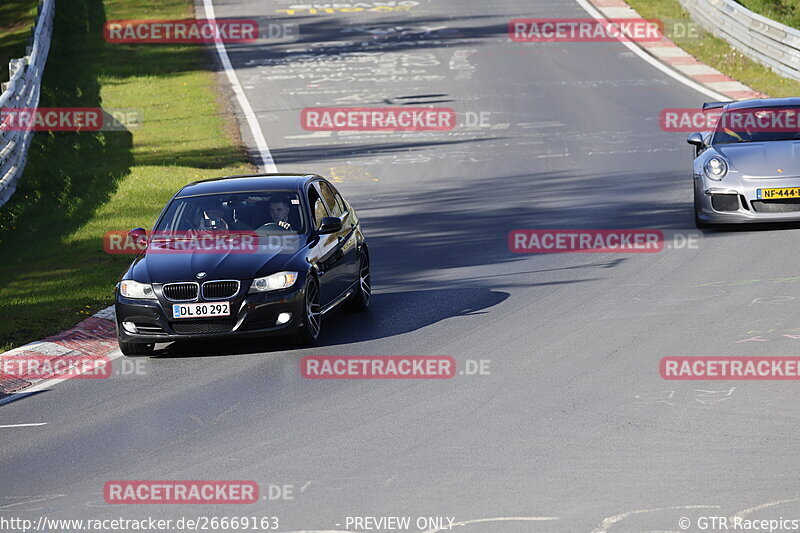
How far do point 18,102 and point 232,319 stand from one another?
47.9ft

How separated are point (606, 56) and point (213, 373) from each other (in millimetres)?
23511

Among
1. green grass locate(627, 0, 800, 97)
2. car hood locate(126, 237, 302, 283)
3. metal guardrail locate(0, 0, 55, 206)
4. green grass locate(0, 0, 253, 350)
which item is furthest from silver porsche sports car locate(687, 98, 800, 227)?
metal guardrail locate(0, 0, 55, 206)

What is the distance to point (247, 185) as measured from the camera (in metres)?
12.7

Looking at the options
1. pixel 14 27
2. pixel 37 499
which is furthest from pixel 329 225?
pixel 14 27

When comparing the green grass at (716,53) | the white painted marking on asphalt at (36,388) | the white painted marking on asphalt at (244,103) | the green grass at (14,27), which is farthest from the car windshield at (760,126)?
the green grass at (14,27)

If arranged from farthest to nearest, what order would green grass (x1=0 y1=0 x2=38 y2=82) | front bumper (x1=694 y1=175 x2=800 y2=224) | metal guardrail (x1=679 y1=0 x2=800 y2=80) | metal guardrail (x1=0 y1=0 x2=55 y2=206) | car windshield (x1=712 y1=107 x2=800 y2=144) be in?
green grass (x1=0 y1=0 x2=38 y2=82) → metal guardrail (x1=679 y1=0 x2=800 y2=80) → metal guardrail (x1=0 y1=0 x2=55 y2=206) → car windshield (x1=712 y1=107 x2=800 y2=144) → front bumper (x1=694 y1=175 x2=800 y2=224)

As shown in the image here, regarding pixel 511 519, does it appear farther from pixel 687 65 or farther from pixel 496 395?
pixel 687 65

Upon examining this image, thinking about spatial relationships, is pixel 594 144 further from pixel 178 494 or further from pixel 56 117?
pixel 178 494

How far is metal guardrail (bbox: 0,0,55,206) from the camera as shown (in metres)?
21.2

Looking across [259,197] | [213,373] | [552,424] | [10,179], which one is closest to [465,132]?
[10,179]

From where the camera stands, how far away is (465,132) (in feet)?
82.1

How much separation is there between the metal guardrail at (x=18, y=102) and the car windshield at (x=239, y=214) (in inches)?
361

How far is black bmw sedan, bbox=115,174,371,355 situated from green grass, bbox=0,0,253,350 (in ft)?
4.81

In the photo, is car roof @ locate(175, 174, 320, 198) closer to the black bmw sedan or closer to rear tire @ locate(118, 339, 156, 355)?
the black bmw sedan
